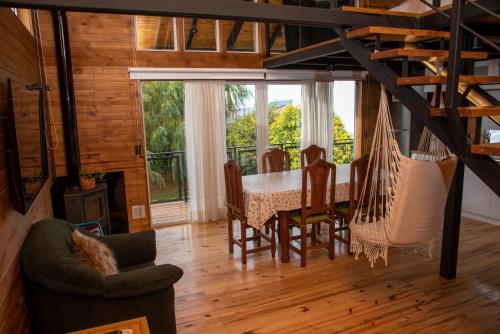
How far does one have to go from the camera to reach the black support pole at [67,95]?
12.6 feet

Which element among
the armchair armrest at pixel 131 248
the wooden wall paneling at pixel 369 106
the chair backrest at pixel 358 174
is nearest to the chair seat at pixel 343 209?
the chair backrest at pixel 358 174

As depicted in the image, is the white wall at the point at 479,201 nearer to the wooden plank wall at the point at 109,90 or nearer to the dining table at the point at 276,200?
the dining table at the point at 276,200

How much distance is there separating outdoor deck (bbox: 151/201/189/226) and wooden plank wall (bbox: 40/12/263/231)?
18.5 inches

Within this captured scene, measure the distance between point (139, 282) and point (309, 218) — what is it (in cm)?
201

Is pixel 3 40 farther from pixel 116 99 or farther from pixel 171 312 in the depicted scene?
pixel 116 99

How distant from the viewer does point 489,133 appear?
186 inches

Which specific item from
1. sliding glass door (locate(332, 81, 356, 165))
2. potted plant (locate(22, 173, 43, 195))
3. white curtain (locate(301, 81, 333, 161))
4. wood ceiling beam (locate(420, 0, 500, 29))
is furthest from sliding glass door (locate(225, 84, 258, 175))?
potted plant (locate(22, 173, 43, 195))

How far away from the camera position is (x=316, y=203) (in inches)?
141

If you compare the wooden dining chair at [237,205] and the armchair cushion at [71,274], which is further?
the wooden dining chair at [237,205]

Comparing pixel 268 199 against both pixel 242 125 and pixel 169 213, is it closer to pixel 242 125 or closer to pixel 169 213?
pixel 242 125

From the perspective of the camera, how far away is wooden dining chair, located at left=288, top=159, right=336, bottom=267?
135 inches

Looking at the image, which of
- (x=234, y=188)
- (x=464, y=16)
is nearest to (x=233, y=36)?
(x=234, y=188)

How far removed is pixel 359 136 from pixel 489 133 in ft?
6.11

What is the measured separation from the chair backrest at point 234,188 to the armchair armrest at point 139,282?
1.49m
